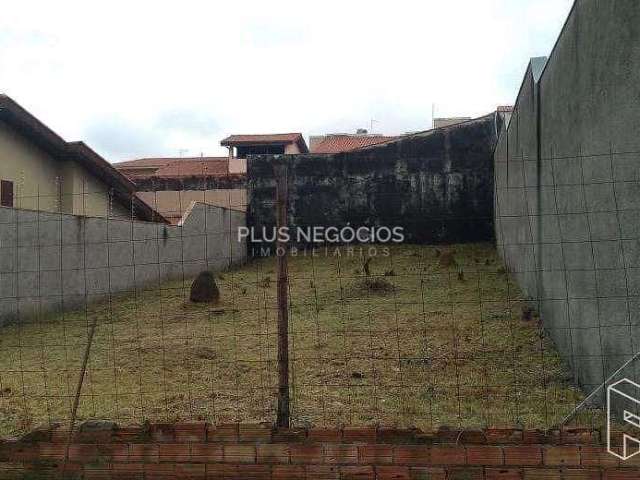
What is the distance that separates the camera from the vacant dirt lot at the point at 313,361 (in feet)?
13.0

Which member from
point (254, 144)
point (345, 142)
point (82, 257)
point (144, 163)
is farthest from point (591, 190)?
point (144, 163)

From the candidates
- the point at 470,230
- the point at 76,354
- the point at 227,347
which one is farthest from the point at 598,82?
the point at 470,230

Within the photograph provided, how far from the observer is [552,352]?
529cm

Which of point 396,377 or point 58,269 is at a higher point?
point 58,269

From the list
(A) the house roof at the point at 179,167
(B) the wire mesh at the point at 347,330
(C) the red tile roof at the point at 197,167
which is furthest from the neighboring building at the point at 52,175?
(C) the red tile roof at the point at 197,167

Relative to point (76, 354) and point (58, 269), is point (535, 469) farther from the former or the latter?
point (58, 269)

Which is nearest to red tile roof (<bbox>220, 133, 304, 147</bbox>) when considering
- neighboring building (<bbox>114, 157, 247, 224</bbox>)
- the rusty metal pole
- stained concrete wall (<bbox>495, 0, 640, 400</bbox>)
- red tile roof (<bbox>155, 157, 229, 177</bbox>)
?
red tile roof (<bbox>155, 157, 229, 177</bbox>)

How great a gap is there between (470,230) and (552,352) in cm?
907

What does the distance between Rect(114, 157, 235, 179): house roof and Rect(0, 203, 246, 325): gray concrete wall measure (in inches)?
248

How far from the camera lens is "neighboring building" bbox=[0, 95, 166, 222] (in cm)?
1088

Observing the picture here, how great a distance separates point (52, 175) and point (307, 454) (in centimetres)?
1112

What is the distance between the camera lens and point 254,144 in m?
22.0

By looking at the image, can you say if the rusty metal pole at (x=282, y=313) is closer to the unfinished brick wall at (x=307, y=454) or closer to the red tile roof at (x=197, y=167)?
the unfinished brick wall at (x=307, y=454)

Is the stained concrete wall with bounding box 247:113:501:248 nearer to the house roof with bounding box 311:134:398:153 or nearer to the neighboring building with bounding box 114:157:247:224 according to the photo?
the neighboring building with bounding box 114:157:247:224
